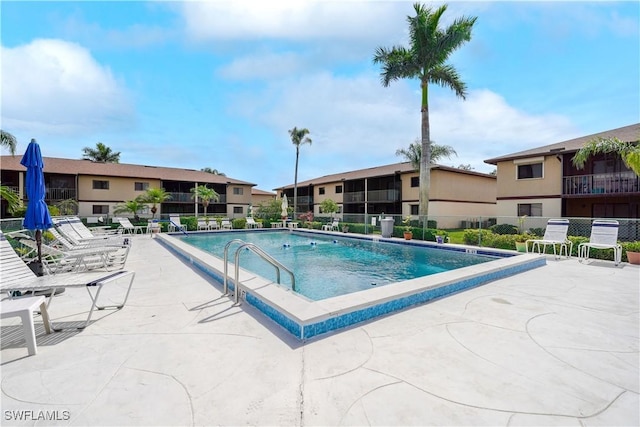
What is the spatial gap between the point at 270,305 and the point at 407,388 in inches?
85.6

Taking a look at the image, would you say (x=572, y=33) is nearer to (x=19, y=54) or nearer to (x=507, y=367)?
(x=507, y=367)

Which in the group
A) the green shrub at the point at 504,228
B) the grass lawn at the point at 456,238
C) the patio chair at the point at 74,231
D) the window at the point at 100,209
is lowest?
the grass lawn at the point at 456,238

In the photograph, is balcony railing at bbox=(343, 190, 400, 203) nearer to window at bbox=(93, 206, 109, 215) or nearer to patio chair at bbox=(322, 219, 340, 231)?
patio chair at bbox=(322, 219, 340, 231)

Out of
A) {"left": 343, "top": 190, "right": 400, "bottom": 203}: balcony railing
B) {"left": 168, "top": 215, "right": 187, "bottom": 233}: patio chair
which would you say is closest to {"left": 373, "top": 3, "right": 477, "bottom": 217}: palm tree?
{"left": 343, "top": 190, "right": 400, "bottom": 203}: balcony railing

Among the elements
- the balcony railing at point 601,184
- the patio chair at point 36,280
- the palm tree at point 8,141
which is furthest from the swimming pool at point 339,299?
the balcony railing at point 601,184

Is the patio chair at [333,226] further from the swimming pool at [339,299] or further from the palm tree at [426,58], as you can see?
Result: the swimming pool at [339,299]

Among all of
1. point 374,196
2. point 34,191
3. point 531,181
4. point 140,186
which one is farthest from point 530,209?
point 140,186

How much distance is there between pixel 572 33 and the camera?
9375 millimetres

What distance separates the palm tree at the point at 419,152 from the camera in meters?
22.8

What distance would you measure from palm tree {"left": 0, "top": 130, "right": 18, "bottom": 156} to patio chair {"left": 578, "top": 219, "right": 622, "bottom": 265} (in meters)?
23.4

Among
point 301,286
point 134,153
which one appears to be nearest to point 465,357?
point 301,286

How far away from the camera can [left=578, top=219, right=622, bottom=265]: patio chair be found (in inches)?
349

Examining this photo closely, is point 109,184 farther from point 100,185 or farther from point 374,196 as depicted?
point 374,196

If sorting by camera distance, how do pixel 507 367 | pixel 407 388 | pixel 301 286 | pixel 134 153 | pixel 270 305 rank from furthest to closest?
pixel 134 153, pixel 301 286, pixel 270 305, pixel 507 367, pixel 407 388
